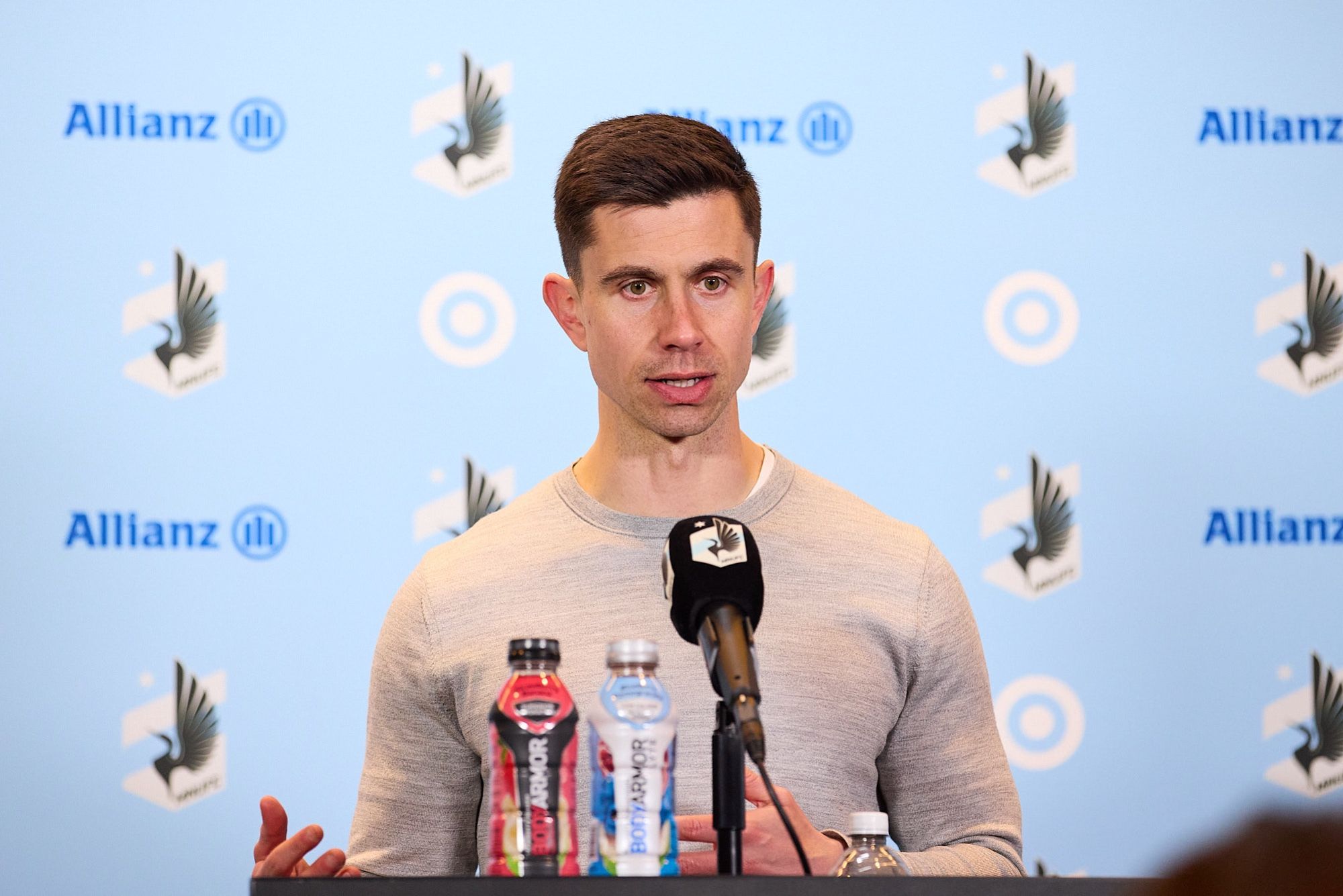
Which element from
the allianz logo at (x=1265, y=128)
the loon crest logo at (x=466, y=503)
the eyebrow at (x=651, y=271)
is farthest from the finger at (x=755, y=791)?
the allianz logo at (x=1265, y=128)

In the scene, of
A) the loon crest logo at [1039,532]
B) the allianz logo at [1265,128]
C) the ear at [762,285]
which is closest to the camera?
the ear at [762,285]

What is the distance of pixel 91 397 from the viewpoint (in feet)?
9.12

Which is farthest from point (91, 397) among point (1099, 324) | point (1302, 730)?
point (1302, 730)

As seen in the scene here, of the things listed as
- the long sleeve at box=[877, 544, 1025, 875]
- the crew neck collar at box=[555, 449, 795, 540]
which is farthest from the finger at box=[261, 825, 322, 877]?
the long sleeve at box=[877, 544, 1025, 875]

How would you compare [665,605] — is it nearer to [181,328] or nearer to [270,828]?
[270,828]

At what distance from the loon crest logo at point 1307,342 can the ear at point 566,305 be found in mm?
1472

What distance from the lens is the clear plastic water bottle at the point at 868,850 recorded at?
1.39 metres

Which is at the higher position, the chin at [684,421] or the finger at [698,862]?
the chin at [684,421]

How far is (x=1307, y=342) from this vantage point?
2.93 metres

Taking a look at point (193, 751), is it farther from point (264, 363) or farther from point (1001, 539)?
point (1001, 539)

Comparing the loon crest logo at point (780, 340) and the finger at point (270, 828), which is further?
the loon crest logo at point (780, 340)

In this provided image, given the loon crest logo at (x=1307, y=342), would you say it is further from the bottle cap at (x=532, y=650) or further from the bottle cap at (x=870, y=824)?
the bottle cap at (x=532, y=650)

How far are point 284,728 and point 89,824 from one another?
0.37 m

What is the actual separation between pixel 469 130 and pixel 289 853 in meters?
1.69
